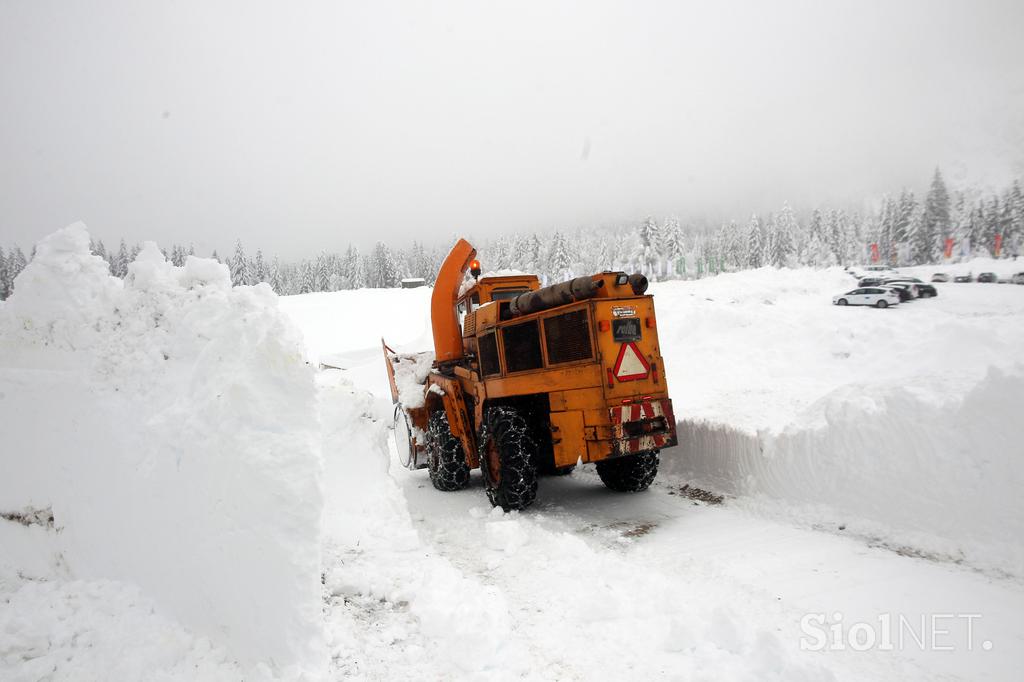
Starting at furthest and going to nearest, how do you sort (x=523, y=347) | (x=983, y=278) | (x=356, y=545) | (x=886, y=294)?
(x=983, y=278) < (x=886, y=294) < (x=523, y=347) < (x=356, y=545)

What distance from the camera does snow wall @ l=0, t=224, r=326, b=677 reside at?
3324 mm

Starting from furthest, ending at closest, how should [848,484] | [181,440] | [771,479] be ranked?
[771,479], [848,484], [181,440]

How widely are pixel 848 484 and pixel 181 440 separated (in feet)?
20.7

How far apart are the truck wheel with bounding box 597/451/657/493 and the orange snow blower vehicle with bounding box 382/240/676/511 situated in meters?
0.02

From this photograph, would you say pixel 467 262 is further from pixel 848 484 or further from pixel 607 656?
pixel 607 656

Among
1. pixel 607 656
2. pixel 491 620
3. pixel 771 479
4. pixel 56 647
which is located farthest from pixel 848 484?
pixel 56 647

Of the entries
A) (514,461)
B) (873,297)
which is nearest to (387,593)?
(514,461)

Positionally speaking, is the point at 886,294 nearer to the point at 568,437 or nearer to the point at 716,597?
the point at 568,437

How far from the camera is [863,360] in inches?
629

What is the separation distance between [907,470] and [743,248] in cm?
9649

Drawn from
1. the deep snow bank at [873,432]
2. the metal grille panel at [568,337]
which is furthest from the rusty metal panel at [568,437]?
the deep snow bank at [873,432]

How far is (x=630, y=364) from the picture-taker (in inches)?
268

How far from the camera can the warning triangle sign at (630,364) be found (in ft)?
22.0

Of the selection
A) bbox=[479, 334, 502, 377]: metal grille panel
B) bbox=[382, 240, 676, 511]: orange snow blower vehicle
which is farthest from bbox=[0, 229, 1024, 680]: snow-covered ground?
bbox=[479, 334, 502, 377]: metal grille panel
